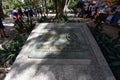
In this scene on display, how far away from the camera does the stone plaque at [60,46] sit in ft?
14.6

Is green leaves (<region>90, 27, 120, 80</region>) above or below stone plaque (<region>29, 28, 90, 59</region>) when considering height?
below

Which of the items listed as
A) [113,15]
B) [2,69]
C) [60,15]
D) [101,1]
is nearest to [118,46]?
[2,69]

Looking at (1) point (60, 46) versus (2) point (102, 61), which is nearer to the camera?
(2) point (102, 61)

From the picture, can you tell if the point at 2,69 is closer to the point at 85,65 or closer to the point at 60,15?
the point at 85,65

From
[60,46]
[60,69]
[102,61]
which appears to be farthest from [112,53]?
[60,69]

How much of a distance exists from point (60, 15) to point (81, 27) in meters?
4.94

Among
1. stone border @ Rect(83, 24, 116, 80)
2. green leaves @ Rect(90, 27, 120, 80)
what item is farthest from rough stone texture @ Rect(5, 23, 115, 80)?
green leaves @ Rect(90, 27, 120, 80)

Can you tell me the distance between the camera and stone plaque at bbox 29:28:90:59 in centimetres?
444

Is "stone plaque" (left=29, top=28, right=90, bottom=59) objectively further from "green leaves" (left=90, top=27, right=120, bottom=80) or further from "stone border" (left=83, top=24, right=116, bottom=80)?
"green leaves" (left=90, top=27, right=120, bottom=80)

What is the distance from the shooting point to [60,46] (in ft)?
16.1

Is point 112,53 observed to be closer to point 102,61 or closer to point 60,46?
point 102,61

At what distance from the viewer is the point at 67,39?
5336 mm

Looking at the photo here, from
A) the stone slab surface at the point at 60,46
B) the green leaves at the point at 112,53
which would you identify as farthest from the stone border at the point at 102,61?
the green leaves at the point at 112,53

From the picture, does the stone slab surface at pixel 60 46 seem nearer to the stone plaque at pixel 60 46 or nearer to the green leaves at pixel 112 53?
the stone plaque at pixel 60 46
